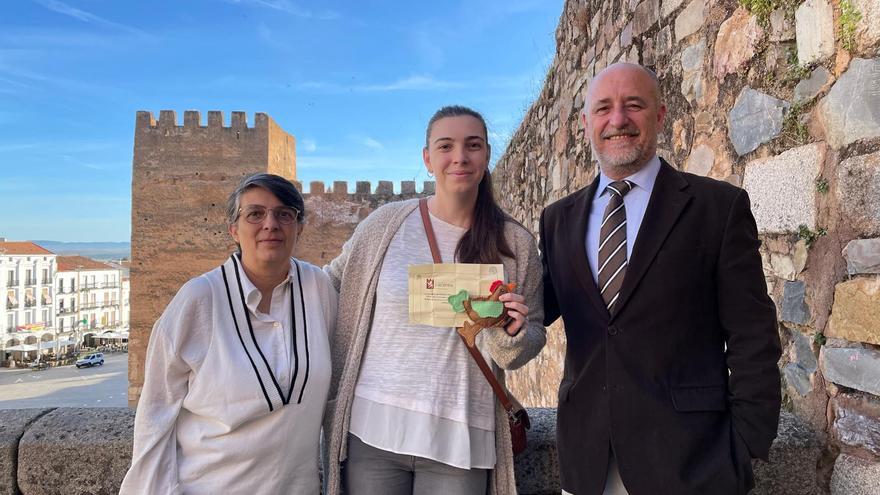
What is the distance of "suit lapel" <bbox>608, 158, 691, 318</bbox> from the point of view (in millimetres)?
1585

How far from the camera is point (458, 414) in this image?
5.58ft

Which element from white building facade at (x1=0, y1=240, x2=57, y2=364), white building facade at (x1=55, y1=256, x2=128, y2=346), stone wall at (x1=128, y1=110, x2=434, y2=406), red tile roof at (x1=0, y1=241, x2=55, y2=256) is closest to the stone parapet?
stone wall at (x1=128, y1=110, x2=434, y2=406)

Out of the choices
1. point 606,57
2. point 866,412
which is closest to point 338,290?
point 866,412

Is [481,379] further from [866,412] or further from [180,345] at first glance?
[866,412]

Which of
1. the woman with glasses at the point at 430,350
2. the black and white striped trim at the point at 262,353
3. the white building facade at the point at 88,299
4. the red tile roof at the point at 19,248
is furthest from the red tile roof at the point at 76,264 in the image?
the woman with glasses at the point at 430,350

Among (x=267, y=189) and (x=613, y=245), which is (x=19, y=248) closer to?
(x=267, y=189)

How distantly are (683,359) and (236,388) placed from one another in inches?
48.9

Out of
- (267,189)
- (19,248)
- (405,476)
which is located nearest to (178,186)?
(267,189)

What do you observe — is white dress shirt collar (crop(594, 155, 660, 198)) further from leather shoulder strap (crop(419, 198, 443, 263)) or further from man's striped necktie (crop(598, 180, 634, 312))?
leather shoulder strap (crop(419, 198, 443, 263))

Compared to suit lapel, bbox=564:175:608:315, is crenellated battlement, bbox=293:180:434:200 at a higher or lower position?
higher

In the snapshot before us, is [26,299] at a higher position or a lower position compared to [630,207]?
lower

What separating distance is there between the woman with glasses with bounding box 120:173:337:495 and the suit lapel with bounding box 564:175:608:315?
2.69 ft

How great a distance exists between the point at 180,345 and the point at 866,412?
2.04 metres

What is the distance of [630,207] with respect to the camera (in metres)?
1.74
